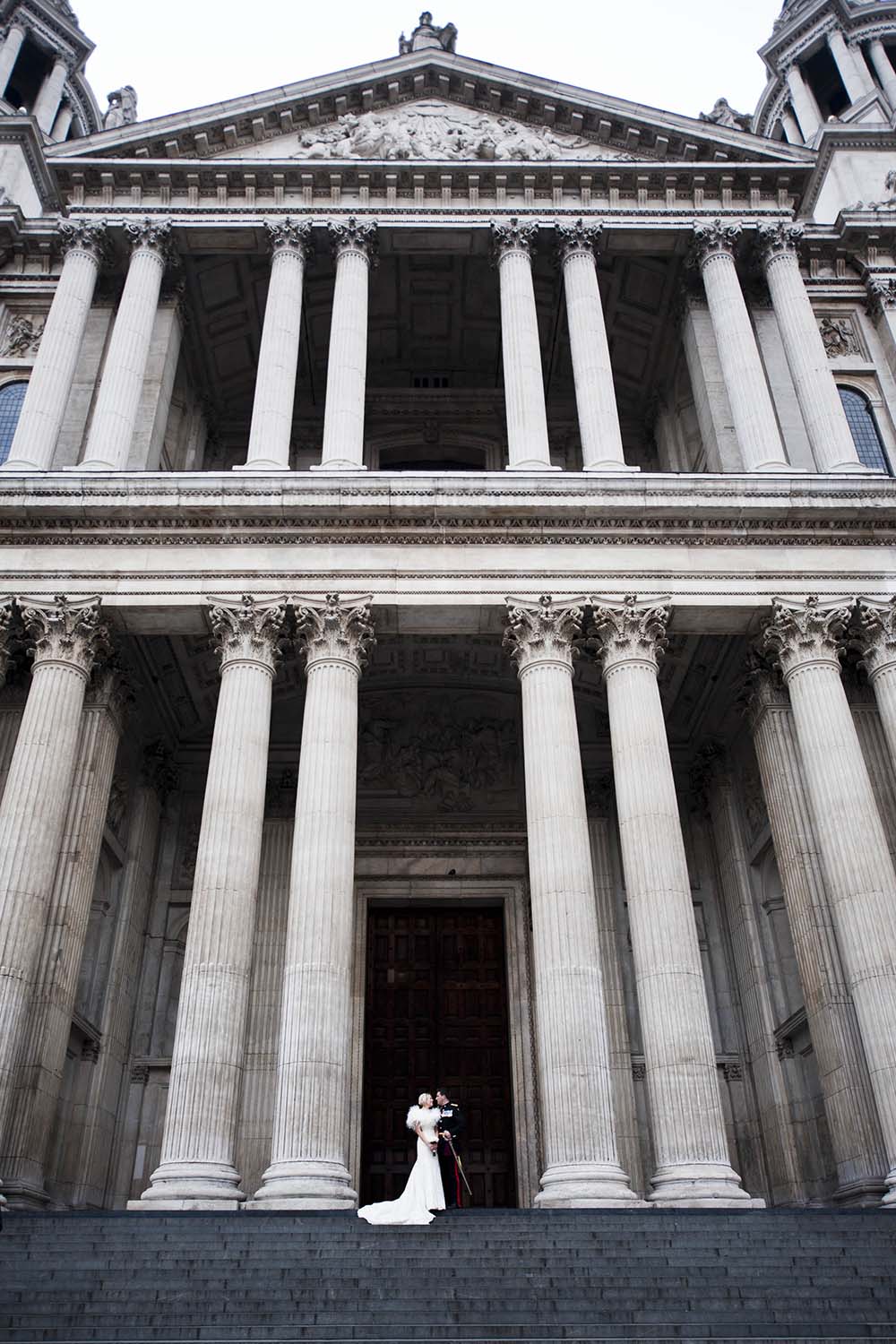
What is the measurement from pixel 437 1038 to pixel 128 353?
47.3ft

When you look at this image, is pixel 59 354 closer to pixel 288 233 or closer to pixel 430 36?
pixel 288 233

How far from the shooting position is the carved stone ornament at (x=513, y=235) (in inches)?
874

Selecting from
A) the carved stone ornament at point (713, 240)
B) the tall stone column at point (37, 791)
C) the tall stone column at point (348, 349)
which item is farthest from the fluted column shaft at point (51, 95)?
the tall stone column at point (37, 791)

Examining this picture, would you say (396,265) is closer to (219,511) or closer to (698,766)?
(219,511)

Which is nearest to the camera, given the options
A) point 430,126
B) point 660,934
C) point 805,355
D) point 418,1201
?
point 418,1201

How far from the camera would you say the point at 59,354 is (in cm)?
2062

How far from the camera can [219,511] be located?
1827 centimetres

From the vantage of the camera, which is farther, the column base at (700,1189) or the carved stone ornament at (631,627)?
the carved stone ornament at (631,627)

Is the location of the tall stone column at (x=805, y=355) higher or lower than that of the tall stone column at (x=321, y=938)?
higher

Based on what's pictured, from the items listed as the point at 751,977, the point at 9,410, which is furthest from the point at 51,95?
the point at 751,977

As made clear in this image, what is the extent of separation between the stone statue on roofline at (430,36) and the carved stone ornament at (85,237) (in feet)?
28.3

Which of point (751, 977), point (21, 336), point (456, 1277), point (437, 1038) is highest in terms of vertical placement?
point (21, 336)

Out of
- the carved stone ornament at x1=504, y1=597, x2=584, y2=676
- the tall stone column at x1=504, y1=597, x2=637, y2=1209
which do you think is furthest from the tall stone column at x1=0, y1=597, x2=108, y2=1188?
the tall stone column at x1=504, y1=597, x2=637, y2=1209

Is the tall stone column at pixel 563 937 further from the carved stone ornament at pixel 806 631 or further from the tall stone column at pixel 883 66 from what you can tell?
the tall stone column at pixel 883 66
